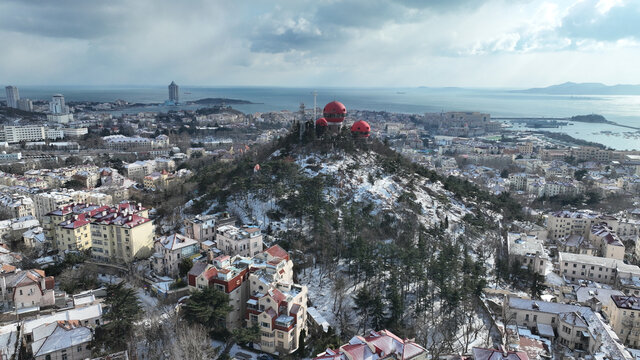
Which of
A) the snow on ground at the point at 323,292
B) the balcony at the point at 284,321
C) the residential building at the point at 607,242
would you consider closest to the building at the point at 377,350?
the balcony at the point at 284,321

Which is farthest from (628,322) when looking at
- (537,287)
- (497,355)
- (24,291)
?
(24,291)

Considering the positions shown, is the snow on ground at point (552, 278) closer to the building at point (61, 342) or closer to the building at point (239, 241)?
the building at point (239, 241)

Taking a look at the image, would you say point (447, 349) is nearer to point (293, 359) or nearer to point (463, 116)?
point (293, 359)

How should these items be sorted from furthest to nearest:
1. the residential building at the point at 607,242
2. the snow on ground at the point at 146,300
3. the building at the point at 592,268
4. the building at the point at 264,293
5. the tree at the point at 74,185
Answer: the tree at the point at 74,185 < the residential building at the point at 607,242 < the building at the point at 592,268 < the snow on ground at the point at 146,300 < the building at the point at 264,293

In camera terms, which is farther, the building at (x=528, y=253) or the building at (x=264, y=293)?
the building at (x=528, y=253)

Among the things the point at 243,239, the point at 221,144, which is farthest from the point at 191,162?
the point at 243,239

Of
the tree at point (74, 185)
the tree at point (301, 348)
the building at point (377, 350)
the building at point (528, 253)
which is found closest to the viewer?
the building at point (377, 350)
